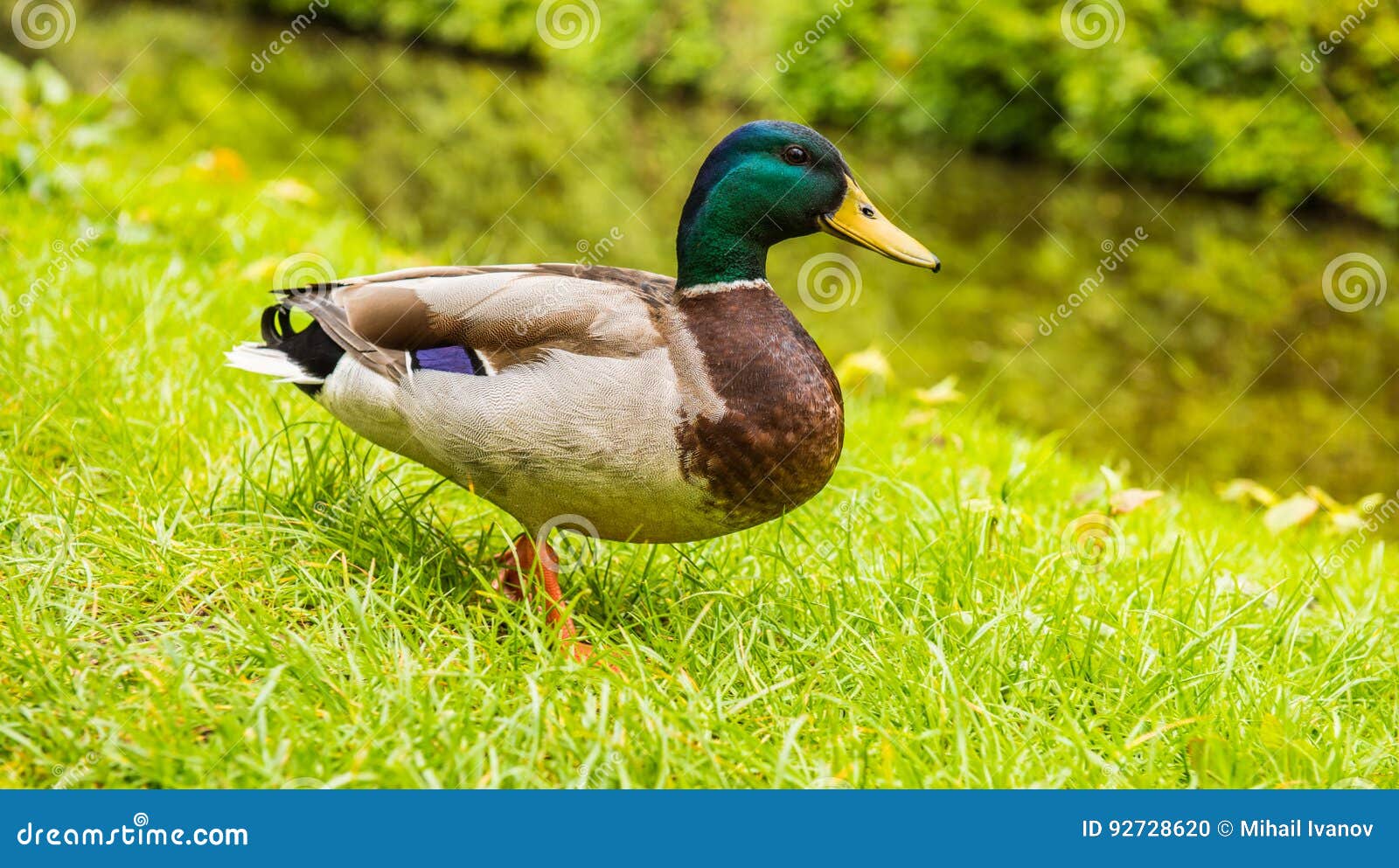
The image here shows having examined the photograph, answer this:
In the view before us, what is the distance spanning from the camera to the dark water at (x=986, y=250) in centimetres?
605

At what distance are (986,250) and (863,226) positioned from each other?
7572mm

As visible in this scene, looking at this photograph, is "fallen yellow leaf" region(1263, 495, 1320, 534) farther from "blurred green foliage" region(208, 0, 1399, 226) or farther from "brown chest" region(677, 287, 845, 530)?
"blurred green foliage" region(208, 0, 1399, 226)

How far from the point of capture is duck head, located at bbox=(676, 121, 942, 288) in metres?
2.38

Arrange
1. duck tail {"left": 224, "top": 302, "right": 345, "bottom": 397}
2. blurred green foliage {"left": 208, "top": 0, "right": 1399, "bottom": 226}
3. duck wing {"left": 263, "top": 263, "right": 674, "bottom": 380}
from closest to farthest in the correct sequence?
duck wing {"left": 263, "top": 263, "right": 674, "bottom": 380}
duck tail {"left": 224, "top": 302, "right": 345, "bottom": 397}
blurred green foliage {"left": 208, "top": 0, "right": 1399, "bottom": 226}

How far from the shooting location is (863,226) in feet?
7.98

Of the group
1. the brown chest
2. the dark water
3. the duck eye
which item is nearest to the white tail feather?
the brown chest

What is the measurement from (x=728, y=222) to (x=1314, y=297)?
23.7ft

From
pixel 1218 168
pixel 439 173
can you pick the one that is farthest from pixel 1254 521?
pixel 1218 168

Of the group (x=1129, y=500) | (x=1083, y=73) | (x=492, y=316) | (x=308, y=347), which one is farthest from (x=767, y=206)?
(x=1083, y=73)

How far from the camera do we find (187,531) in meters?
2.48

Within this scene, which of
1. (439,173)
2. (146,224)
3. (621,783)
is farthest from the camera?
(439,173)

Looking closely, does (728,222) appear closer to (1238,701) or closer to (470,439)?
(470,439)

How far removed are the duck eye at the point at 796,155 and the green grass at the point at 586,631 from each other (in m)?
0.82

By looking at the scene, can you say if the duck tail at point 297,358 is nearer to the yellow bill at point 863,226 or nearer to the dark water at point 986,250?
the yellow bill at point 863,226
